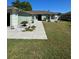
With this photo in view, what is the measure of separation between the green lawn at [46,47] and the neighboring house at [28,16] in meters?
0.11

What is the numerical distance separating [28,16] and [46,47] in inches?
18.6

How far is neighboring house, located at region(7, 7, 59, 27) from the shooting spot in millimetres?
2332

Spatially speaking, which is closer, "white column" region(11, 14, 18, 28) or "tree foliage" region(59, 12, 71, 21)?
"tree foliage" region(59, 12, 71, 21)

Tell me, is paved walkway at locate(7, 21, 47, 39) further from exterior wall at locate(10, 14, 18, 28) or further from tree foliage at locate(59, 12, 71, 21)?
tree foliage at locate(59, 12, 71, 21)

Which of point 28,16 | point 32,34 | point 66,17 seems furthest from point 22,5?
point 66,17

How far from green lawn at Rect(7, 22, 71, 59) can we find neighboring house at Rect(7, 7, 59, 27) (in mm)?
114

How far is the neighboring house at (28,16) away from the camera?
233 centimetres

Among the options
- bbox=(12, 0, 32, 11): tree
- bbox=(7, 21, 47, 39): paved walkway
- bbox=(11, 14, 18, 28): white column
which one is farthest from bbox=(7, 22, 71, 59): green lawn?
bbox=(12, 0, 32, 11): tree

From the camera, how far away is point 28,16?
235 centimetres

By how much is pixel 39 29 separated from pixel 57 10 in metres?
0.35

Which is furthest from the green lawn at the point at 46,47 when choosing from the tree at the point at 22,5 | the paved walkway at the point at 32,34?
the tree at the point at 22,5

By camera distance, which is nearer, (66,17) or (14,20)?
(66,17)

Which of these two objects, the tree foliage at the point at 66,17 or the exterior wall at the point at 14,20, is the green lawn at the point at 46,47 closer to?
the tree foliage at the point at 66,17

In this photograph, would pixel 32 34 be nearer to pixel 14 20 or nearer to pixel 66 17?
pixel 14 20
